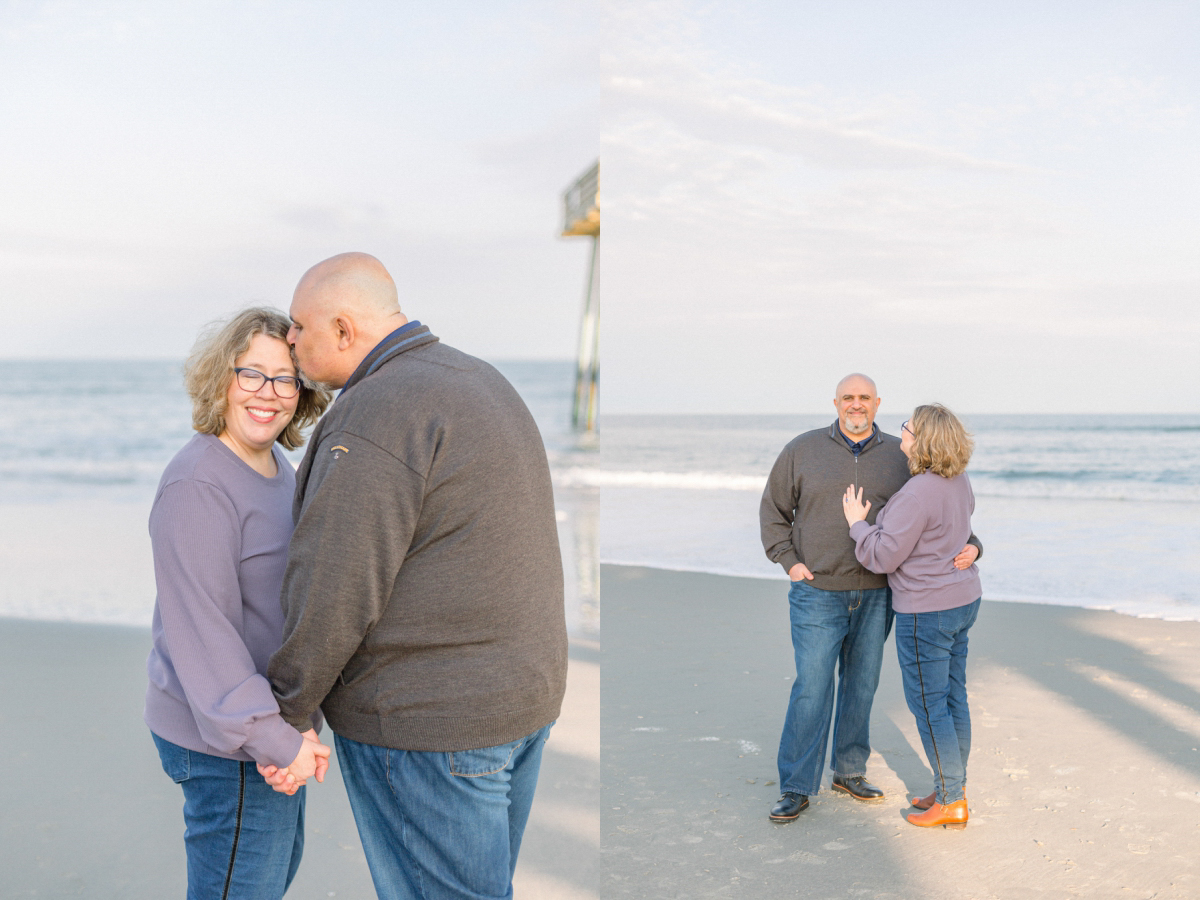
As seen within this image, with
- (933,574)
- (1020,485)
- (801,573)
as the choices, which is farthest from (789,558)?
(1020,485)

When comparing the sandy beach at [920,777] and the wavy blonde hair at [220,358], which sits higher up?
the wavy blonde hair at [220,358]

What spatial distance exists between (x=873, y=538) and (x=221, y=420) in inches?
99.6

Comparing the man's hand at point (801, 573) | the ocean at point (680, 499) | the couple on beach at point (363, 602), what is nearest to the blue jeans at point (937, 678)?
the man's hand at point (801, 573)

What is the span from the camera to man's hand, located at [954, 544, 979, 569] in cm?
366

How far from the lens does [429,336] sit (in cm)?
185

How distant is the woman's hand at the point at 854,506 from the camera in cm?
382

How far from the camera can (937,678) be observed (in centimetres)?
368

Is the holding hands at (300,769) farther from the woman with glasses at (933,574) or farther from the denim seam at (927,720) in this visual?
the denim seam at (927,720)

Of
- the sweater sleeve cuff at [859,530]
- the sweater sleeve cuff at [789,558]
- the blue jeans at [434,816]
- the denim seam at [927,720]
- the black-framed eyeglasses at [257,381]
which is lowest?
the denim seam at [927,720]

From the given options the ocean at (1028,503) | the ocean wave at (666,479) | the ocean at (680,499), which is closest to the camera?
the ocean at (680,499)

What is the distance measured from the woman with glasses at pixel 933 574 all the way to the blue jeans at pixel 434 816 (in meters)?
2.18

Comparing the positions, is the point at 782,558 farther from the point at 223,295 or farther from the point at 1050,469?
the point at 223,295

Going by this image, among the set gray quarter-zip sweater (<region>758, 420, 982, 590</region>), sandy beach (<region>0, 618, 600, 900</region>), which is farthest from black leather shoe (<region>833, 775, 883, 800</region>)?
sandy beach (<region>0, 618, 600, 900</region>)

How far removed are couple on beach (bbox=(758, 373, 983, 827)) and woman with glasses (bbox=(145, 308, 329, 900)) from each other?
7.63ft
